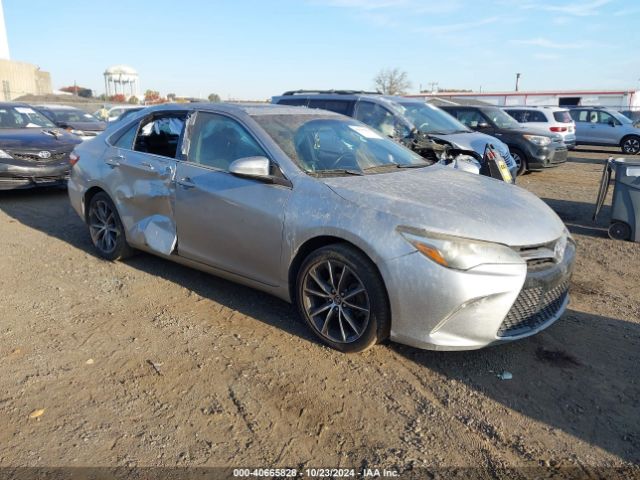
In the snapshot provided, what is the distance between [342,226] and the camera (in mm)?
3385

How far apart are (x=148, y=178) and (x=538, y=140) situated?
9820 millimetres

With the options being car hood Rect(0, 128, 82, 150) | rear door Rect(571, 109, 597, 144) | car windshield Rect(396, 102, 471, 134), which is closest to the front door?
car hood Rect(0, 128, 82, 150)

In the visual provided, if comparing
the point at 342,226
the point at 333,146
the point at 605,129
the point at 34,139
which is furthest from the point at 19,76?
the point at 342,226

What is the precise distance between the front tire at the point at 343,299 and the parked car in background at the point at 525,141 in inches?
387

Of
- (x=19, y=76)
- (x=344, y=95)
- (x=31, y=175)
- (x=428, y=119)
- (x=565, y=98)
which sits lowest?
(x=31, y=175)

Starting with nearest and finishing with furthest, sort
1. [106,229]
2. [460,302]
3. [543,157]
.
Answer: [460,302] → [106,229] → [543,157]

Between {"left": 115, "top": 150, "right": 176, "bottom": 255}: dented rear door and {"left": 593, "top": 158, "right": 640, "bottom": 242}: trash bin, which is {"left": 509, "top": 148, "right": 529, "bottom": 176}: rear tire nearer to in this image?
{"left": 593, "top": 158, "right": 640, "bottom": 242}: trash bin

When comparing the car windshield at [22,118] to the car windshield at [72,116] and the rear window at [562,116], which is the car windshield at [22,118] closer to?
the car windshield at [72,116]

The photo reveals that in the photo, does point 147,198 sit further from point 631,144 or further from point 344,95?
point 631,144

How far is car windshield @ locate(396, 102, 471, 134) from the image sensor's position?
9.47 metres

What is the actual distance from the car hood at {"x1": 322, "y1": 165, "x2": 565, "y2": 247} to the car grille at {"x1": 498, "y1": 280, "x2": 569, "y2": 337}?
33 centimetres

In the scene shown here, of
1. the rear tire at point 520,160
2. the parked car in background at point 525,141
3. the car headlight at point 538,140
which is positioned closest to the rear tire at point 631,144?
the parked car in background at point 525,141

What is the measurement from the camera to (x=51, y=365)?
3439 millimetres

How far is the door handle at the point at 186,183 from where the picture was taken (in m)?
4.35
